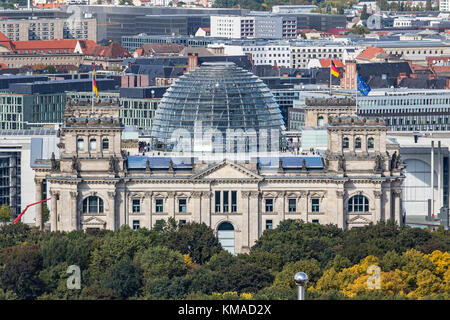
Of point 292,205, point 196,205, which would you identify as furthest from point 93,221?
point 292,205

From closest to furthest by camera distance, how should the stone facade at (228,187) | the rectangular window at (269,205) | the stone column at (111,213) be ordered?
the stone facade at (228,187), the stone column at (111,213), the rectangular window at (269,205)

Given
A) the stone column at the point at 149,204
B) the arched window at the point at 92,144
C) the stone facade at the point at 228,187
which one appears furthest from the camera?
the stone column at the point at 149,204

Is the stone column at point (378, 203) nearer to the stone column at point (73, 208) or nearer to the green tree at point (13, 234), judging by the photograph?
the stone column at point (73, 208)

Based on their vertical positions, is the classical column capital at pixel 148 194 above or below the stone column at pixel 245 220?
above

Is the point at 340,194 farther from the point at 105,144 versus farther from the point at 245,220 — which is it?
the point at 105,144

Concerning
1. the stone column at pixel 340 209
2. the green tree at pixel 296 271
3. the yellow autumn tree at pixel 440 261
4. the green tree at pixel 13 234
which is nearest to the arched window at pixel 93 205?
the green tree at pixel 13 234

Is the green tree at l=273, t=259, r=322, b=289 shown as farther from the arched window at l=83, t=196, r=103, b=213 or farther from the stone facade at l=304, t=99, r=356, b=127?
the stone facade at l=304, t=99, r=356, b=127

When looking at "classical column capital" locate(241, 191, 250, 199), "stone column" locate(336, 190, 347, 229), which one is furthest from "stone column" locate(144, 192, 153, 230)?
"stone column" locate(336, 190, 347, 229)
